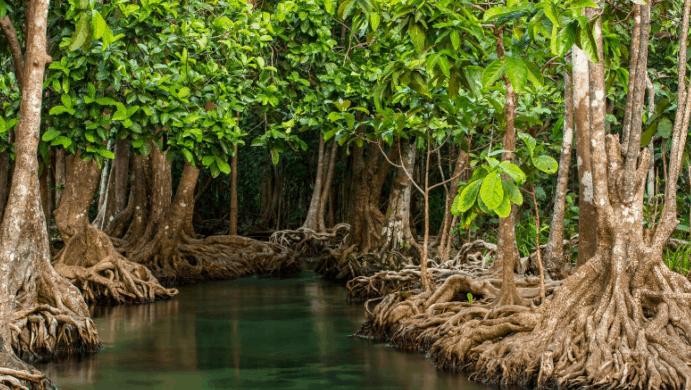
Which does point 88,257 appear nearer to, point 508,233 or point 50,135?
point 50,135

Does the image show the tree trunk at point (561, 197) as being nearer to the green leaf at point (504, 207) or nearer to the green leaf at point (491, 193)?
the green leaf at point (504, 207)

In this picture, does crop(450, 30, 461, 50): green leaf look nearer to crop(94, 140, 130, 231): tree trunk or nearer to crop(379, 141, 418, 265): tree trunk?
crop(379, 141, 418, 265): tree trunk

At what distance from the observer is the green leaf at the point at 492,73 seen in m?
7.59

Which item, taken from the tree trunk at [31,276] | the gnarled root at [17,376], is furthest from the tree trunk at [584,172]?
the gnarled root at [17,376]

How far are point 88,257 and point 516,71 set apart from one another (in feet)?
33.6

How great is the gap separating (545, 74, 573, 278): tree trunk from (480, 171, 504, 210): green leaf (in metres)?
5.19

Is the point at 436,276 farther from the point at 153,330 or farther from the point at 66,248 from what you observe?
the point at 66,248

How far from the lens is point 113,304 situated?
1612 centimetres

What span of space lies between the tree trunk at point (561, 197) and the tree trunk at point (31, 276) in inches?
218

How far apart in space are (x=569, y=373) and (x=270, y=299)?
358 inches

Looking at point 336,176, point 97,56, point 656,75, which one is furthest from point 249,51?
point 336,176

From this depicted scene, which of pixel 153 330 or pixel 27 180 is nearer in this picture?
pixel 27 180

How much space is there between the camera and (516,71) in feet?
24.8

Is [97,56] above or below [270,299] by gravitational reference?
above
